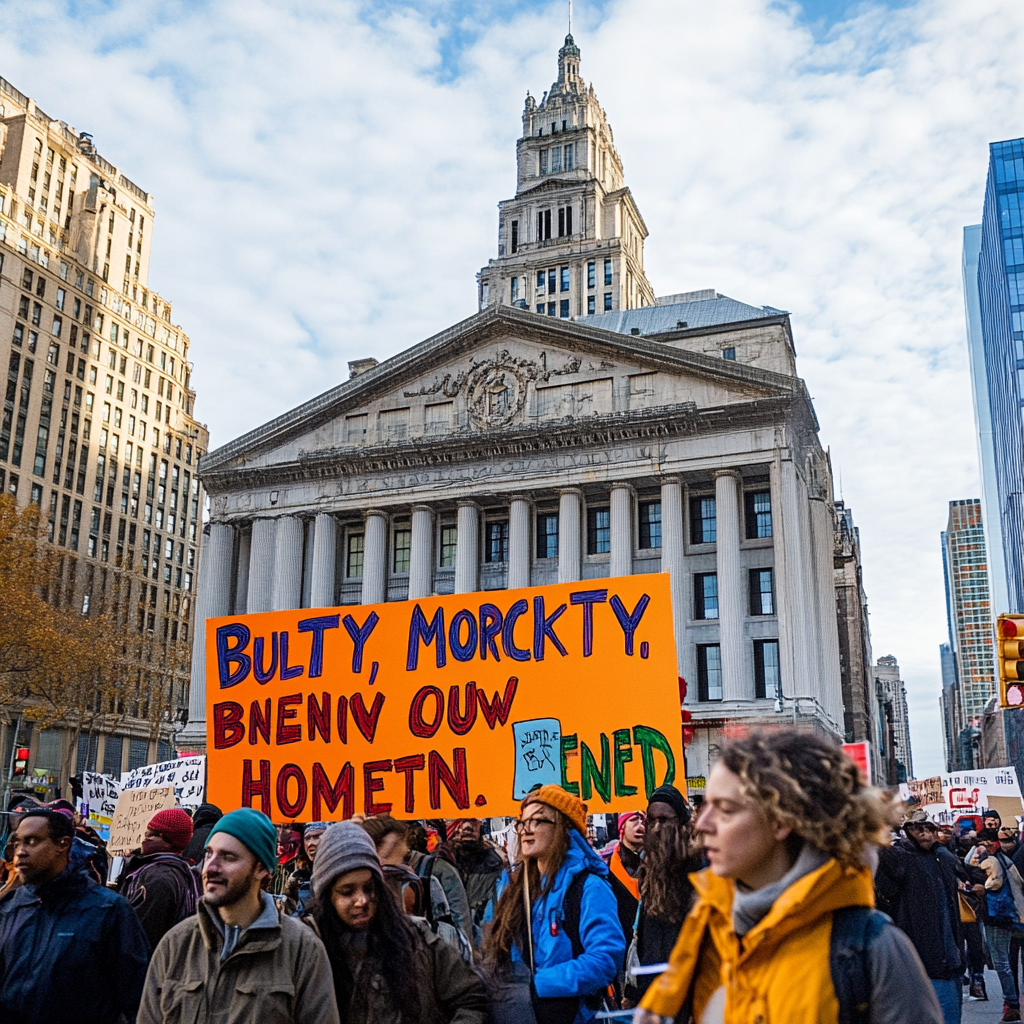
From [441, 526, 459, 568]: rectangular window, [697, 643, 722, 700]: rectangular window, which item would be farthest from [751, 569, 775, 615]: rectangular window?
[441, 526, 459, 568]: rectangular window

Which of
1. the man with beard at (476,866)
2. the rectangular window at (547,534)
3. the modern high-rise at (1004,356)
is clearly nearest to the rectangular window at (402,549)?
the rectangular window at (547,534)

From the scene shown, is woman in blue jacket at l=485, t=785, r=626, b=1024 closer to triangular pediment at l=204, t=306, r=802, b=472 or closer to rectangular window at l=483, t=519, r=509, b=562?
triangular pediment at l=204, t=306, r=802, b=472

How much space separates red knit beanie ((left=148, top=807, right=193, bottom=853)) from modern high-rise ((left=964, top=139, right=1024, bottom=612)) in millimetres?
90398

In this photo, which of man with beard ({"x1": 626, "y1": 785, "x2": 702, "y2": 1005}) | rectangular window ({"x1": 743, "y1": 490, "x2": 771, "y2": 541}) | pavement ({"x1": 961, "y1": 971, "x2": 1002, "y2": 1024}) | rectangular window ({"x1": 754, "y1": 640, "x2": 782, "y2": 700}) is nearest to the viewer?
man with beard ({"x1": 626, "y1": 785, "x2": 702, "y2": 1005})

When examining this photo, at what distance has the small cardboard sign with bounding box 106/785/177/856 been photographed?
13.9m

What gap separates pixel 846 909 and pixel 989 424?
136279 mm

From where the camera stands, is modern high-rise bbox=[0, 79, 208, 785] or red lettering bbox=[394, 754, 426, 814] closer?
red lettering bbox=[394, 754, 426, 814]

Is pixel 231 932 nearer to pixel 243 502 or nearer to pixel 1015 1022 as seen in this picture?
pixel 1015 1022

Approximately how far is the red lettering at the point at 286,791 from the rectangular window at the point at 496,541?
39473mm

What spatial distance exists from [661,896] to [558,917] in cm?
121

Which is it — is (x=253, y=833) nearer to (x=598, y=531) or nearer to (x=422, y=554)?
(x=598, y=531)

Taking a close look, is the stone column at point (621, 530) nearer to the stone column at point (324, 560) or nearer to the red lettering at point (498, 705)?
the stone column at point (324, 560)

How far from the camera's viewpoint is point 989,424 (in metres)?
127

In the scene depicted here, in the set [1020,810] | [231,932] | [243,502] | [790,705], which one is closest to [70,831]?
[231,932]
